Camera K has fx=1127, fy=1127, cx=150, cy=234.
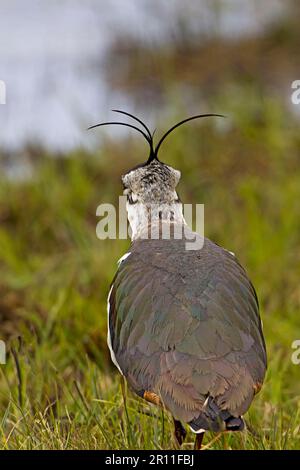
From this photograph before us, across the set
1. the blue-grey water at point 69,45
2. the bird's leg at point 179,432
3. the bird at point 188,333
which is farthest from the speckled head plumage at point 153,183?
the blue-grey water at point 69,45

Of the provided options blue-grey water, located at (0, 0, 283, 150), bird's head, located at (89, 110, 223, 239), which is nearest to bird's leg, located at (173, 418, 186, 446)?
bird's head, located at (89, 110, 223, 239)

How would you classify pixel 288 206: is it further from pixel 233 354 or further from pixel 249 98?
pixel 233 354

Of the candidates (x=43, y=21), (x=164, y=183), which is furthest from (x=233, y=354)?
(x=43, y=21)

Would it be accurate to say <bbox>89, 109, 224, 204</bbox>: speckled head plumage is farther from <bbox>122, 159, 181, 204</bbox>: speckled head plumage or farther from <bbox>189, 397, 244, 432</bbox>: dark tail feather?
<bbox>189, 397, 244, 432</bbox>: dark tail feather

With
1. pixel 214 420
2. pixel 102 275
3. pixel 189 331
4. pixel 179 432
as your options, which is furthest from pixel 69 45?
pixel 214 420

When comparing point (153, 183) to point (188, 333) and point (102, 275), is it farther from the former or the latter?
point (102, 275)
